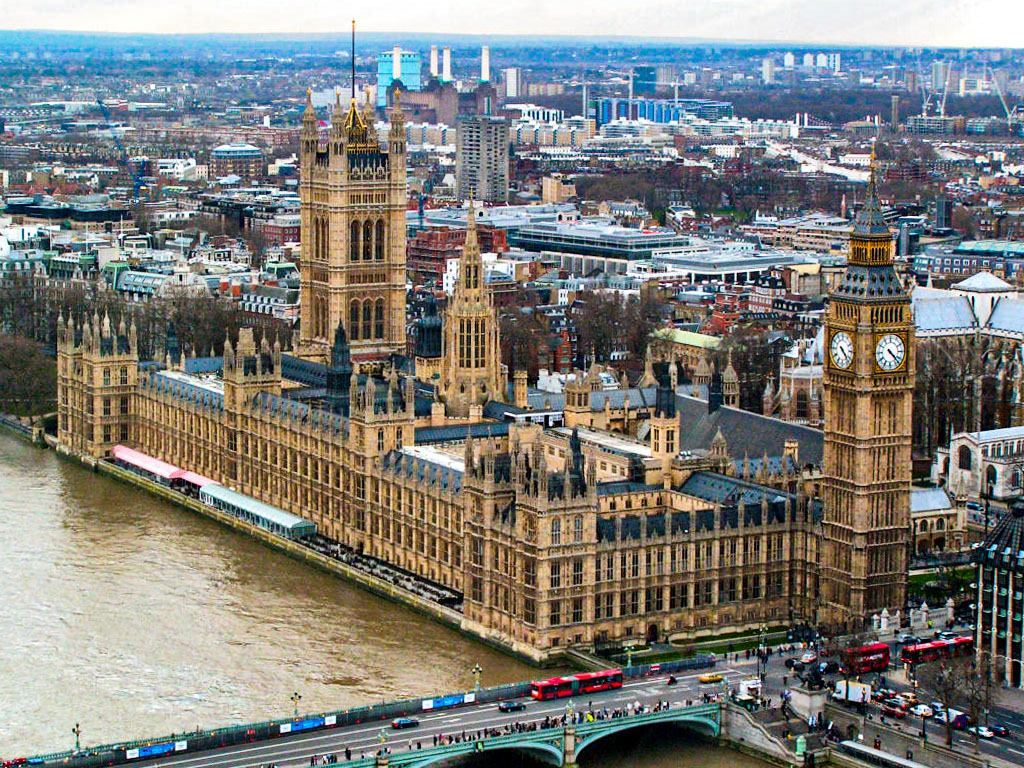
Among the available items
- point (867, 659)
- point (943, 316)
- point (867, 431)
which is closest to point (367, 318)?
point (943, 316)

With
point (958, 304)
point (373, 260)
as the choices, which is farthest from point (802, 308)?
point (373, 260)

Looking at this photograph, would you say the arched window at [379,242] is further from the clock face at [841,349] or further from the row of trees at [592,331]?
the clock face at [841,349]

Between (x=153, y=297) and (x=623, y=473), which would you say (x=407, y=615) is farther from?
(x=153, y=297)

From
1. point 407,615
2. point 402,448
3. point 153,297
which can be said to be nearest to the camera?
point 407,615

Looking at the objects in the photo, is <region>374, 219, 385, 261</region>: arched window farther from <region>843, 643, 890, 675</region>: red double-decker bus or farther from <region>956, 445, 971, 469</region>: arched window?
<region>843, 643, 890, 675</region>: red double-decker bus

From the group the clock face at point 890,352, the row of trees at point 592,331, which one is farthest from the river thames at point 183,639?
the row of trees at point 592,331

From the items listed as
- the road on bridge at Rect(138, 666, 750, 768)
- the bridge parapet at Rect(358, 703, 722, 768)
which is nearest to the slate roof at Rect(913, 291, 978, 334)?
the road on bridge at Rect(138, 666, 750, 768)

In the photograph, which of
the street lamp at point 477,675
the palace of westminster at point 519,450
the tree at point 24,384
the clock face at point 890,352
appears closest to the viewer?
the street lamp at point 477,675
